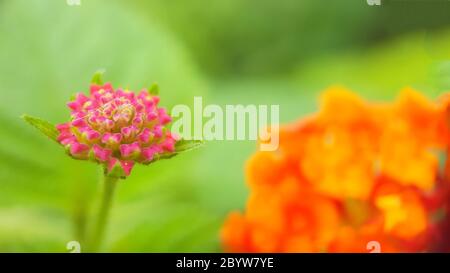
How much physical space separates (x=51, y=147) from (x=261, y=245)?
0.19 metres

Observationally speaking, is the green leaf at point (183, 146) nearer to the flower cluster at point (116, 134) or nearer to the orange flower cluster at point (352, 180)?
the flower cluster at point (116, 134)

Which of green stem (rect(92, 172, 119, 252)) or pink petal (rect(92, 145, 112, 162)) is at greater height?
pink petal (rect(92, 145, 112, 162))

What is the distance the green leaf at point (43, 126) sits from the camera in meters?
0.48

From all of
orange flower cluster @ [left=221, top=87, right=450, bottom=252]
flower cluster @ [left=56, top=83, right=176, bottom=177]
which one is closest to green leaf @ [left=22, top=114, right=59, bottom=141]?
flower cluster @ [left=56, top=83, right=176, bottom=177]

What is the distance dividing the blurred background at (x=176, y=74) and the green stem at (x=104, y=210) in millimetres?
41

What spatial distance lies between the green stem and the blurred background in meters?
0.04

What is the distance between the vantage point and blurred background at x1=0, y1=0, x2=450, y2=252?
24.1 inches

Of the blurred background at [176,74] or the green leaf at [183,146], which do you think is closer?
the green leaf at [183,146]

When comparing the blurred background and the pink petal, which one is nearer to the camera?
the pink petal

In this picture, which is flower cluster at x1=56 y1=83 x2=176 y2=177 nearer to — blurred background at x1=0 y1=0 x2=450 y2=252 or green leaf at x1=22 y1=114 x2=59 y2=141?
green leaf at x1=22 y1=114 x2=59 y2=141

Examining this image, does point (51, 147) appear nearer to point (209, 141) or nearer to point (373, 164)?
point (209, 141)

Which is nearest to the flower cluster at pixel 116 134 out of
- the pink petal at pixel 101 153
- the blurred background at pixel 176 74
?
the pink petal at pixel 101 153

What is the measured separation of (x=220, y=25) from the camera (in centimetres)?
83
